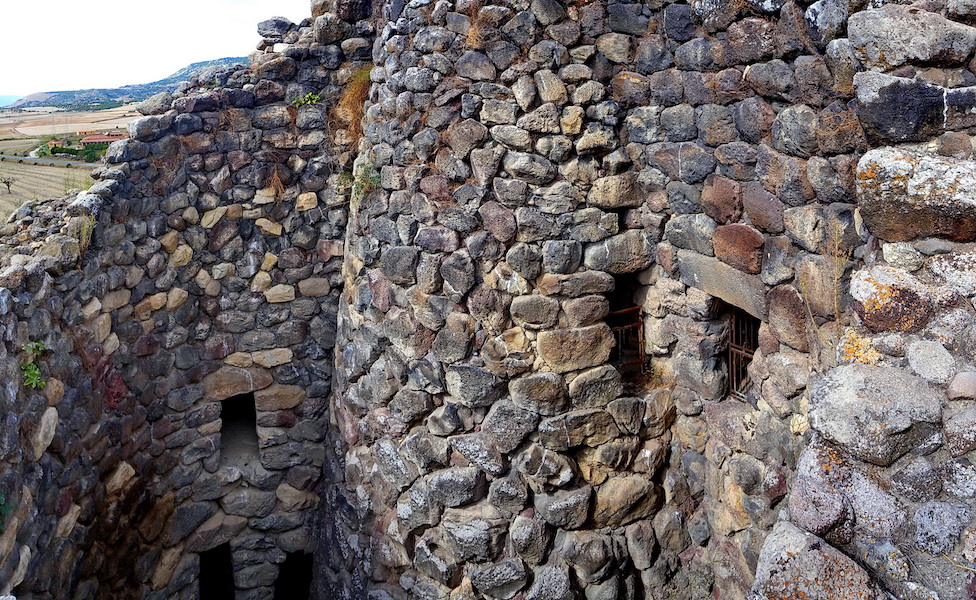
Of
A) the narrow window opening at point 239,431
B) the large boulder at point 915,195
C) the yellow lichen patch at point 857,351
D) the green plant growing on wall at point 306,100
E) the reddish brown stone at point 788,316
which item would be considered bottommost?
the narrow window opening at point 239,431

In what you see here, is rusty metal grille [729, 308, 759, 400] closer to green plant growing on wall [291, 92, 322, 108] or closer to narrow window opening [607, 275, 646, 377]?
narrow window opening [607, 275, 646, 377]

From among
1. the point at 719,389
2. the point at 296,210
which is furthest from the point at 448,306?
the point at 296,210

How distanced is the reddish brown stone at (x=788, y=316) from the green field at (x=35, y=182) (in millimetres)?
4780

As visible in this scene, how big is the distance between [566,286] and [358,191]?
1.89 meters

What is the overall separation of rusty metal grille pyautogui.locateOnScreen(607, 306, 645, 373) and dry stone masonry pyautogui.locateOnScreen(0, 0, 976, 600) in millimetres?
42

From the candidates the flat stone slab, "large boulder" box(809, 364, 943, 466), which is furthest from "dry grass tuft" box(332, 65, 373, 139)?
"large boulder" box(809, 364, 943, 466)

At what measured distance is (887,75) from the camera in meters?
2.68

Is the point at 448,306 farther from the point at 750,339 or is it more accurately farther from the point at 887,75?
the point at 887,75

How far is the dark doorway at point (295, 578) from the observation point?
6.98 metres

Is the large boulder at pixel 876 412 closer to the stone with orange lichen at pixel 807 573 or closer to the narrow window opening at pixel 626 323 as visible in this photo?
the stone with orange lichen at pixel 807 573

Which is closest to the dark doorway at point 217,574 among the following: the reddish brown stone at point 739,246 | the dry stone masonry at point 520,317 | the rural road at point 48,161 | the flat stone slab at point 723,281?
the dry stone masonry at point 520,317

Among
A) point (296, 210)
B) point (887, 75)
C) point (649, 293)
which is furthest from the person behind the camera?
point (296, 210)

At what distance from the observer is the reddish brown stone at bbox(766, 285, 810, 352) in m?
3.57

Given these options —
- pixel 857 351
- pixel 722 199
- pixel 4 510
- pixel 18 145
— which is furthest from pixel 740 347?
pixel 18 145
